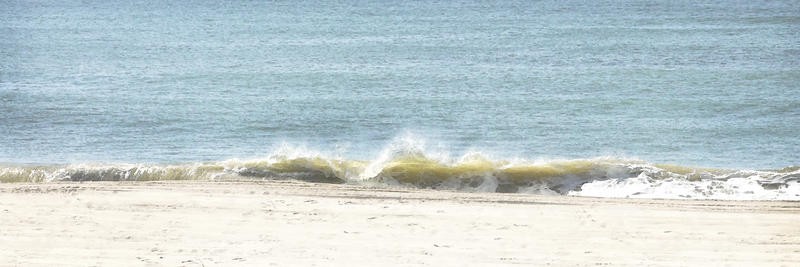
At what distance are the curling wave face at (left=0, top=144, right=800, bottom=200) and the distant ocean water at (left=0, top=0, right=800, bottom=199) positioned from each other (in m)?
0.04

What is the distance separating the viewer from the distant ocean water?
2027 centimetres

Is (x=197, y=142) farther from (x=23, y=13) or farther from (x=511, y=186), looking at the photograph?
(x=23, y=13)

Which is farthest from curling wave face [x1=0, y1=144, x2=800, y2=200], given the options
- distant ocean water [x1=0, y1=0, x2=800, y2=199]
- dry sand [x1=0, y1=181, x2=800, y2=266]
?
dry sand [x1=0, y1=181, x2=800, y2=266]

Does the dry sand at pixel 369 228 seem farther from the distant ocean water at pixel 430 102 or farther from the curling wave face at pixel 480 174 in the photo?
the distant ocean water at pixel 430 102

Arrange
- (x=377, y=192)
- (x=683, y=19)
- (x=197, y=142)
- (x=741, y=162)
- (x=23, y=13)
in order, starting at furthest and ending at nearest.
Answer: (x=23, y=13)
(x=683, y=19)
(x=197, y=142)
(x=741, y=162)
(x=377, y=192)

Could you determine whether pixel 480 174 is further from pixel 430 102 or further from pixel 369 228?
pixel 430 102

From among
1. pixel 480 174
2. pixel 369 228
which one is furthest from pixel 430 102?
pixel 369 228

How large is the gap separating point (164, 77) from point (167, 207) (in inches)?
674

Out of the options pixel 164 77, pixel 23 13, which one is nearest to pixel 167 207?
pixel 164 77

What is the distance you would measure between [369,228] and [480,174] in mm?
5355

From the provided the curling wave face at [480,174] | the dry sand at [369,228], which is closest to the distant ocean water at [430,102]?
the curling wave face at [480,174]

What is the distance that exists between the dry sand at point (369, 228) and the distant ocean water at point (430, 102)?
248 cm

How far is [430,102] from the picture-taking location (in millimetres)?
28219

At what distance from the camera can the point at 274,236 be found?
47.2 ft
